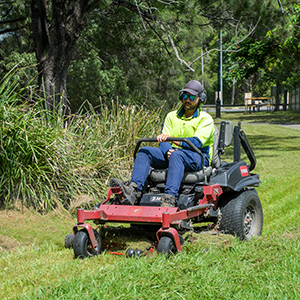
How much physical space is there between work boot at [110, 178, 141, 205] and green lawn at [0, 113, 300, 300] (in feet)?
2.06

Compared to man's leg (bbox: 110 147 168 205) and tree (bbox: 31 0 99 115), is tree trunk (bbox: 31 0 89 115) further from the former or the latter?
man's leg (bbox: 110 147 168 205)

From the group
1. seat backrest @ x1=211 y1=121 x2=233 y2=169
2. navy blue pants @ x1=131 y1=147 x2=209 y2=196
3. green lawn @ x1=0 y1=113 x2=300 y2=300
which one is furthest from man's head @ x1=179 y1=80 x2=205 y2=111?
green lawn @ x1=0 y1=113 x2=300 y2=300

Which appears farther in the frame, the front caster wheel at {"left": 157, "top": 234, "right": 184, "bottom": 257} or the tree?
the tree

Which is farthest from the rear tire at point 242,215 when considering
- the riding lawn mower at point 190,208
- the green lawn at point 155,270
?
the green lawn at point 155,270

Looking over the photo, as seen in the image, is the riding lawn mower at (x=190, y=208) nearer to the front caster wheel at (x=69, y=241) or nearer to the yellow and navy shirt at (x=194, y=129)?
the front caster wheel at (x=69, y=241)

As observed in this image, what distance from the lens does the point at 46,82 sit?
32.1ft

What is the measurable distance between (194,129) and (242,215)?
1.16 meters

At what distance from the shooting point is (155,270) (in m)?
3.94

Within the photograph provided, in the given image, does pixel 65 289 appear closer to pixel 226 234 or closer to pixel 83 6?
pixel 226 234

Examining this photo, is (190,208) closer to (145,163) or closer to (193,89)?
(145,163)

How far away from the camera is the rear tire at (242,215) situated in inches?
206

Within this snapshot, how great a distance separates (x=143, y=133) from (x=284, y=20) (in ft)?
17.6

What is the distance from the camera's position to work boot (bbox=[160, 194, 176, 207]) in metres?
4.84

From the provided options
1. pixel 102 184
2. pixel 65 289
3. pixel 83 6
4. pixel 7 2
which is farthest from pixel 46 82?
pixel 7 2
